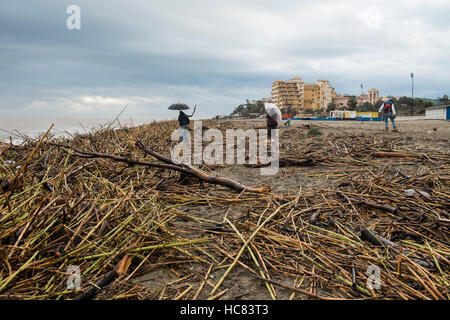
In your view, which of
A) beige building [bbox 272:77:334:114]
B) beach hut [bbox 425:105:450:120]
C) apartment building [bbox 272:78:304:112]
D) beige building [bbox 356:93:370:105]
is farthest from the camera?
beige building [bbox 356:93:370:105]

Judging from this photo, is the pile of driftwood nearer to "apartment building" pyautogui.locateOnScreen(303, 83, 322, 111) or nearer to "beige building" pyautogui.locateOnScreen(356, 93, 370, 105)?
"apartment building" pyautogui.locateOnScreen(303, 83, 322, 111)

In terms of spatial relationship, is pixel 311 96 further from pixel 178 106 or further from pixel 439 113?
pixel 178 106

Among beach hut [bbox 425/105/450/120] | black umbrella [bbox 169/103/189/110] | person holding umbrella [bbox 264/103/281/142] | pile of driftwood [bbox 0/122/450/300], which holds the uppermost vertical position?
beach hut [bbox 425/105/450/120]

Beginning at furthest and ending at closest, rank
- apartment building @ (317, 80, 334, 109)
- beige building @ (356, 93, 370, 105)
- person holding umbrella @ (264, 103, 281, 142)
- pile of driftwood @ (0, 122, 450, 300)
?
beige building @ (356, 93, 370, 105)
apartment building @ (317, 80, 334, 109)
person holding umbrella @ (264, 103, 281, 142)
pile of driftwood @ (0, 122, 450, 300)

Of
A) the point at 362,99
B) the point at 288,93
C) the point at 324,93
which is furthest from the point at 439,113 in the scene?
the point at 362,99

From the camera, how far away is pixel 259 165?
5617 mm

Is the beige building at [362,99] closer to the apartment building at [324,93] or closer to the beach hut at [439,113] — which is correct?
the apartment building at [324,93]

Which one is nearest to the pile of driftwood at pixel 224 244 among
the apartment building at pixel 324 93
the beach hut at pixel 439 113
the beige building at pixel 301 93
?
the beach hut at pixel 439 113

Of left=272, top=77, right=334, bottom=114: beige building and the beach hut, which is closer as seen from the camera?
the beach hut

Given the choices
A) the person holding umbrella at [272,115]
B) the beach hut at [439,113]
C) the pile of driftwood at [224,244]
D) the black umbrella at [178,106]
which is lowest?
the pile of driftwood at [224,244]

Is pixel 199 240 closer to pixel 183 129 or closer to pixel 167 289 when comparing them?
pixel 167 289

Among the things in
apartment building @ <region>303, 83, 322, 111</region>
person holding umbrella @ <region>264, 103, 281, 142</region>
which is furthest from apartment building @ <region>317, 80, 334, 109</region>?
person holding umbrella @ <region>264, 103, 281, 142</region>

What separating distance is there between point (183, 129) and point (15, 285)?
28.6 feet
